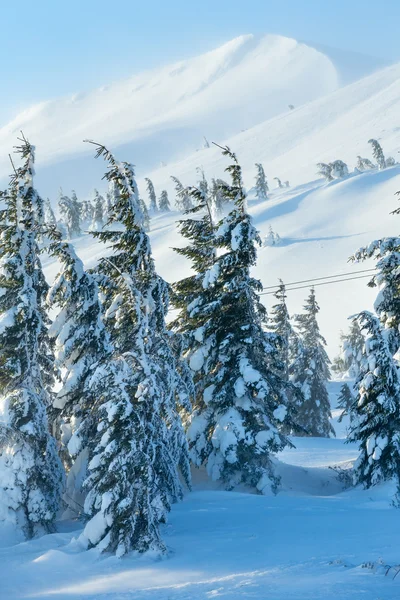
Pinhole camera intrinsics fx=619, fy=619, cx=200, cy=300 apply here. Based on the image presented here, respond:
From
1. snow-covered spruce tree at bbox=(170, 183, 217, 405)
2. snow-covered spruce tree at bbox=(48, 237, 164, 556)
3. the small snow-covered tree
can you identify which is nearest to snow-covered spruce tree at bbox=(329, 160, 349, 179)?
the small snow-covered tree

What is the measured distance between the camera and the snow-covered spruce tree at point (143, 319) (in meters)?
15.2

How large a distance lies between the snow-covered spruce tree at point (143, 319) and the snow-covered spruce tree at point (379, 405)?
6.29 meters

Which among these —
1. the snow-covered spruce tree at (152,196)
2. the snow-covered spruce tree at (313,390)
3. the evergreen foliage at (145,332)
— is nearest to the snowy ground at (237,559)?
the evergreen foliage at (145,332)

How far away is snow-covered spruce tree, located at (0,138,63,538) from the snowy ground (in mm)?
Answer: 977

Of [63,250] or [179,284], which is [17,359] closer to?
[63,250]

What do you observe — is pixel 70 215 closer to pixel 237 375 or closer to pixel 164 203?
pixel 164 203

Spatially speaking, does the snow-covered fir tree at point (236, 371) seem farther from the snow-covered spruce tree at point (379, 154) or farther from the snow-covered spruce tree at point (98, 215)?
the snow-covered spruce tree at point (379, 154)

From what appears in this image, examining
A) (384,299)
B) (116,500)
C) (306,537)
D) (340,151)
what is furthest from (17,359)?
(340,151)

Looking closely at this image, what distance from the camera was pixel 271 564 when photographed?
40.0 feet

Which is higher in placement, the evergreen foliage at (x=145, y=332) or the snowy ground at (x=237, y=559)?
the evergreen foliage at (x=145, y=332)

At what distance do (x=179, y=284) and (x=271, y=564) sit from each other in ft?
40.5

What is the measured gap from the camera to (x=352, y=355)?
69188mm

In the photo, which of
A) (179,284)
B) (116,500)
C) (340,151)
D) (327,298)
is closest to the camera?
(116,500)

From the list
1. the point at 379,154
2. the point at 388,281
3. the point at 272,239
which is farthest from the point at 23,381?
the point at 379,154
